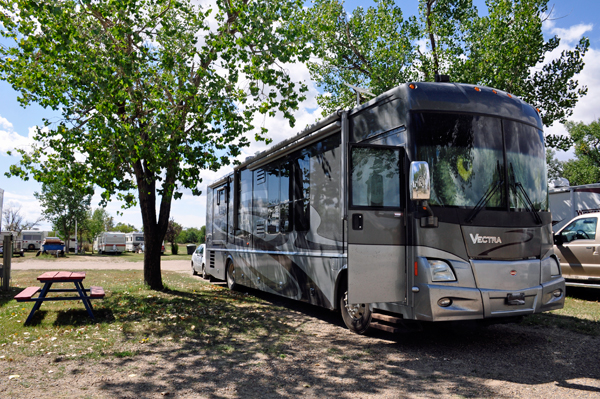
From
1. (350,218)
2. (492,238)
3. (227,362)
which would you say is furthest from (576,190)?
(227,362)

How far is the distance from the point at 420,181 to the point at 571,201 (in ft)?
29.3

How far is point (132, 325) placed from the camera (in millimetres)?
7562

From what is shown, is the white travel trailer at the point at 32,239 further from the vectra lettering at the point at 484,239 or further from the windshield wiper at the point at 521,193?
the windshield wiper at the point at 521,193

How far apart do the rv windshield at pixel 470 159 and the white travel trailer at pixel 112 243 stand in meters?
45.3

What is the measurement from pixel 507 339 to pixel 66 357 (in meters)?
5.81

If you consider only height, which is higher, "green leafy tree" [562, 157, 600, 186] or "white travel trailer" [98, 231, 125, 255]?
"green leafy tree" [562, 157, 600, 186]

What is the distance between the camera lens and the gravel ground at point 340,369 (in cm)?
441

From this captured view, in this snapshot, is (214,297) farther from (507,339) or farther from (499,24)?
(499,24)

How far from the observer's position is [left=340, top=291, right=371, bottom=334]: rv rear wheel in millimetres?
6540

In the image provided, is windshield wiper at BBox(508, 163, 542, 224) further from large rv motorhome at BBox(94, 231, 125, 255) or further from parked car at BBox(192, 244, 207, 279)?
large rv motorhome at BBox(94, 231, 125, 255)

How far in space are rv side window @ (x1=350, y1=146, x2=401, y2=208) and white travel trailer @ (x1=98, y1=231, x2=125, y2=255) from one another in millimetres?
44809

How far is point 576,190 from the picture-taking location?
39.7 ft

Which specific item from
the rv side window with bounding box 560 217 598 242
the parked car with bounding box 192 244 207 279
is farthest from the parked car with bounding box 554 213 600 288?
the parked car with bounding box 192 244 207 279

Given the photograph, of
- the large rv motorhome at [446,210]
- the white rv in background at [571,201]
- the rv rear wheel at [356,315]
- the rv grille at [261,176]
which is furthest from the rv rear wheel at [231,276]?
the white rv in background at [571,201]
